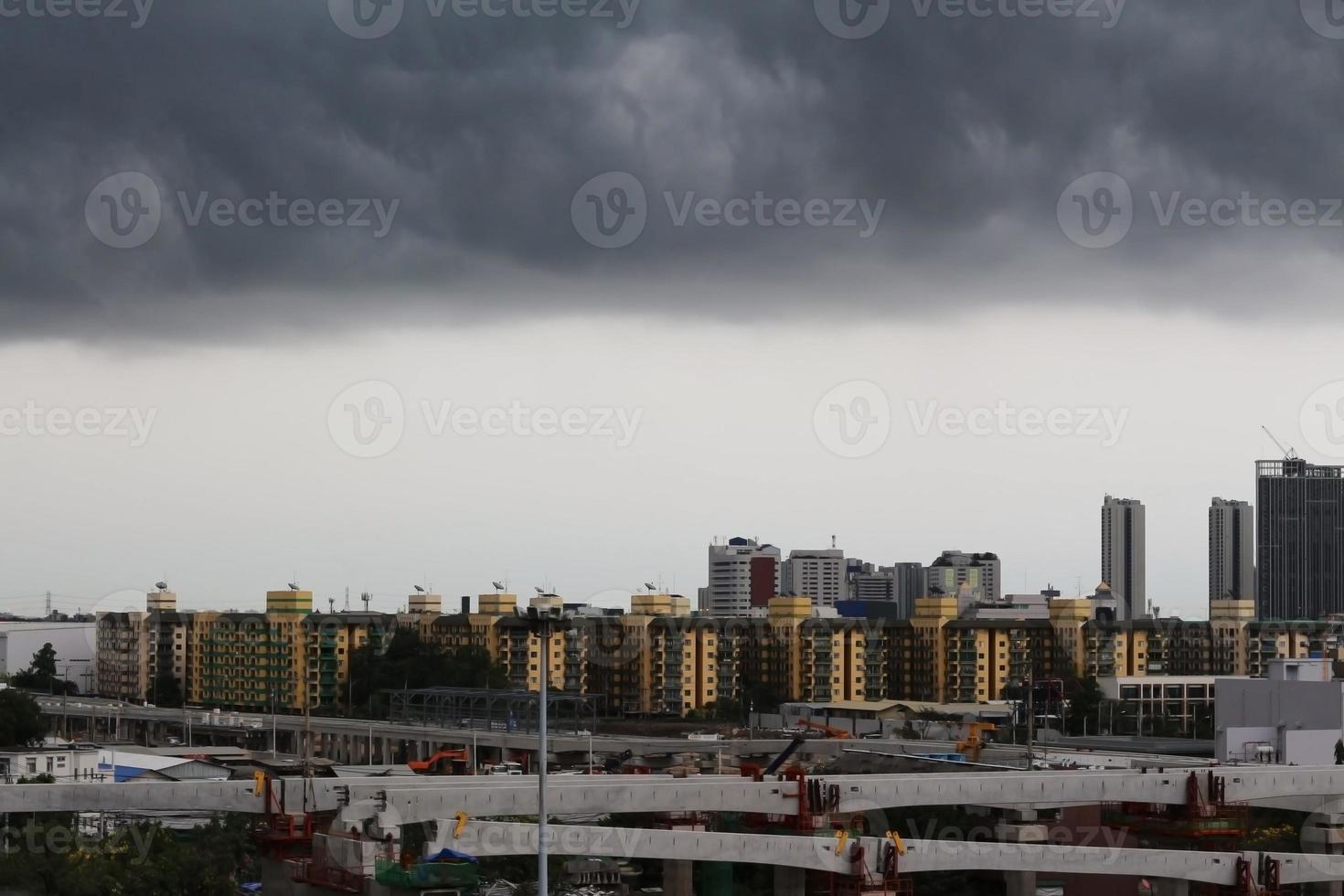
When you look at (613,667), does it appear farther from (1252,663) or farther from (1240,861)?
(1240,861)

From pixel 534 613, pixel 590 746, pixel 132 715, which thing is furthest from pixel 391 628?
pixel 534 613

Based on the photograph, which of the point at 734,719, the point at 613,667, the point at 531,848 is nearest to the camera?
the point at 531,848

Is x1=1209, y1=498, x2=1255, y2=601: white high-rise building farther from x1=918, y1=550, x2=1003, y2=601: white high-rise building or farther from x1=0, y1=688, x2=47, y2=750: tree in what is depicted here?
x1=0, y1=688, x2=47, y2=750: tree

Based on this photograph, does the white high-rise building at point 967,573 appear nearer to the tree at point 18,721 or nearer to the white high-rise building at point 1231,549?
the white high-rise building at point 1231,549

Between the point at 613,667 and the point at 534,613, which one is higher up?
the point at 534,613

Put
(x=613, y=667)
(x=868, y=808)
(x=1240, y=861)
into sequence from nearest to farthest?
(x=1240, y=861) → (x=868, y=808) → (x=613, y=667)

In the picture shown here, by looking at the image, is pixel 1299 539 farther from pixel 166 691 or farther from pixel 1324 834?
pixel 1324 834

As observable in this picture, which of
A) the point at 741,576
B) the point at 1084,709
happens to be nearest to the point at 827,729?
the point at 1084,709
